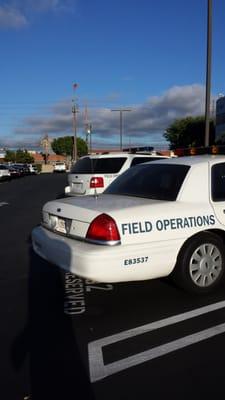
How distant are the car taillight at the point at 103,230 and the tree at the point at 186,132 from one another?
60.4 metres

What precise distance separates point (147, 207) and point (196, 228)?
1.97ft

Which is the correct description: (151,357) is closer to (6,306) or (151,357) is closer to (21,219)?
(6,306)

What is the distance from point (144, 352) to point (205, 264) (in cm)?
164

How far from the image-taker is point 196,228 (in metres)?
5.17

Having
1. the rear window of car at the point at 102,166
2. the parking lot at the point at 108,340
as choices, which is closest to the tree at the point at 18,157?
the rear window of car at the point at 102,166

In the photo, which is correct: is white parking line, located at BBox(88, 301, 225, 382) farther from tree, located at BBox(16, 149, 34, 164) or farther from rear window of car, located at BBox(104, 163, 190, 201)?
tree, located at BBox(16, 149, 34, 164)

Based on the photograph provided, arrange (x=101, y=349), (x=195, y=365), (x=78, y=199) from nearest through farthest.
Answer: (x=195, y=365) < (x=101, y=349) < (x=78, y=199)

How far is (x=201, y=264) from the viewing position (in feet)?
17.2

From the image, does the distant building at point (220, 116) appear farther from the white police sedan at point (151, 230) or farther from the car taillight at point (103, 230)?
the car taillight at point (103, 230)

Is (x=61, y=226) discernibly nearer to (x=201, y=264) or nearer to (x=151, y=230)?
(x=151, y=230)

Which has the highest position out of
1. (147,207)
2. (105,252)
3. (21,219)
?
(147,207)

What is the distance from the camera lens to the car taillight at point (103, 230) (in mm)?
4742

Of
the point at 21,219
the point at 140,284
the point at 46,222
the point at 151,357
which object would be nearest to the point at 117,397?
the point at 151,357

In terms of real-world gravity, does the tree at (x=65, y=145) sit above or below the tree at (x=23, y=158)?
above
